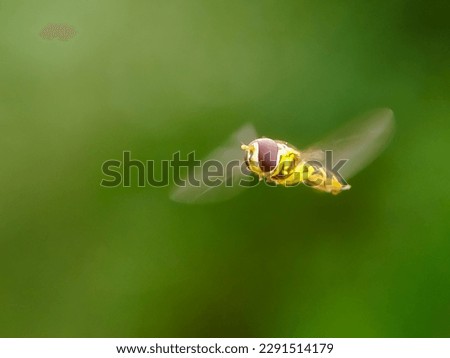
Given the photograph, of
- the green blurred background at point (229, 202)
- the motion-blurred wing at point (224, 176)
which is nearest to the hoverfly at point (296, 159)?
the motion-blurred wing at point (224, 176)

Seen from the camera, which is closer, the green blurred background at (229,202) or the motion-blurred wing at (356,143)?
the motion-blurred wing at (356,143)

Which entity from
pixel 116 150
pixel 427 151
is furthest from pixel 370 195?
pixel 116 150

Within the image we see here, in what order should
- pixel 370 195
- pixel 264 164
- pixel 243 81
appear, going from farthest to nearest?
pixel 243 81 < pixel 370 195 < pixel 264 164

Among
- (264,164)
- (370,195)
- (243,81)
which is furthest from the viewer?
(243,81)

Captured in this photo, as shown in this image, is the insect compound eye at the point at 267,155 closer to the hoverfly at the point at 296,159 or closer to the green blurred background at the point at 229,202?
the hoverfly at the point at 296,159

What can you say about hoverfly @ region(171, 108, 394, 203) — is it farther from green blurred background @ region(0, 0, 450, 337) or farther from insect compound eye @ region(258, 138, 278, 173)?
green blurred background @ region(0, 0, 450, 337)

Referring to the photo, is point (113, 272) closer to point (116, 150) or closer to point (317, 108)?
point (116, 150)

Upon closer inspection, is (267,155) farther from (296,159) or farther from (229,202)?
(229,202)
